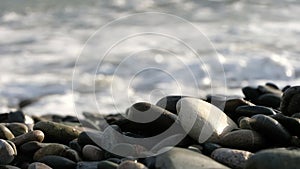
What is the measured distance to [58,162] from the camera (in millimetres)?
3225

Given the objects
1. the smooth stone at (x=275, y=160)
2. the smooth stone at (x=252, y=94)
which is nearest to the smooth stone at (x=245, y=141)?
the smooth stone at (x=275, y=160)

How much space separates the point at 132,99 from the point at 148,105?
3.72 m

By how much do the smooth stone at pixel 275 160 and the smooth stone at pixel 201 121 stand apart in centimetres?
55

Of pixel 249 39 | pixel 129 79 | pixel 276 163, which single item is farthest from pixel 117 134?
pixel 249 39

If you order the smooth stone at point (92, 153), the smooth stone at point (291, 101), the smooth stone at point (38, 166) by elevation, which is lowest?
the smooth stone at point (92, 153)

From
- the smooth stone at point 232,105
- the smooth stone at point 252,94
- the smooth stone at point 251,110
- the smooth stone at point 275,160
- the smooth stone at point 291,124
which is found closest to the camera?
the smooth stone at point 275,160

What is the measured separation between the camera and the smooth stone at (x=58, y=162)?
10.6ft

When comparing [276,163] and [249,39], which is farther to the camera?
[249,39]

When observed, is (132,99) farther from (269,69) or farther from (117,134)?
(117,134)

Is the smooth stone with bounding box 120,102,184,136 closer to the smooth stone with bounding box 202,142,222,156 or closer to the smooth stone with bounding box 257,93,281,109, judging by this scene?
the smooth stone with bounding box 202,142,222,156

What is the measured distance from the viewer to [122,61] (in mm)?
8789

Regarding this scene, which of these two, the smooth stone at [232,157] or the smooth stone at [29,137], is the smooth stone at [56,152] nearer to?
the smooth stone at [29,137]

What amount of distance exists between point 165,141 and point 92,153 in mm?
418

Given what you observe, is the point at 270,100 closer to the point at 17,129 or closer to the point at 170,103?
the point at 170,103
